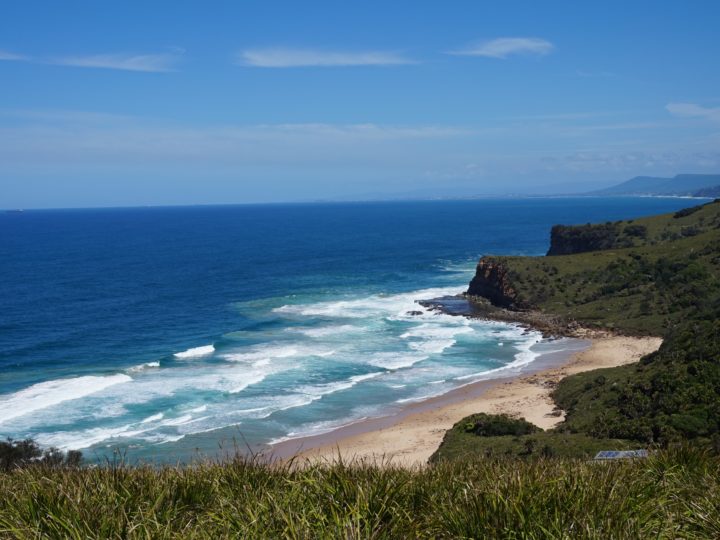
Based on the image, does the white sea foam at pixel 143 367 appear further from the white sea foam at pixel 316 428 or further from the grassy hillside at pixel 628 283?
the grassy hillside at pixel 628 283

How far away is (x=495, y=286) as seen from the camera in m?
70.6

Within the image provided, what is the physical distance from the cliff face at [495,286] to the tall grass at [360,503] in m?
57.5

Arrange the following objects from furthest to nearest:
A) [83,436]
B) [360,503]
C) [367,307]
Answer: [367,307]
[83,436]
[360,503]

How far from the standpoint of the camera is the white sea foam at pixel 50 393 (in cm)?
3788

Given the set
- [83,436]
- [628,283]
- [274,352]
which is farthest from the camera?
[628,283]

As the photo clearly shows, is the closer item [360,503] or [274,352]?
[360,503]

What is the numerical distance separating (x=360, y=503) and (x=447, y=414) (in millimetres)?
29720

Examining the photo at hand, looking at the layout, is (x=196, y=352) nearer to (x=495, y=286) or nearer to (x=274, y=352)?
(x=274, y=352)

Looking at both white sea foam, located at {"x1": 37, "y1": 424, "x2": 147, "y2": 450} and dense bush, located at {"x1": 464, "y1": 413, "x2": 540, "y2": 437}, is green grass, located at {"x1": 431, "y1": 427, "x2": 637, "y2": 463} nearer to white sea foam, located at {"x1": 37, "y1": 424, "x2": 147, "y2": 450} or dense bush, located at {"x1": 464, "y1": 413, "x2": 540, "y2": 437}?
dense bush, located at {"x1": 464, "y1": 413, "x2": 540, "y2": 437}

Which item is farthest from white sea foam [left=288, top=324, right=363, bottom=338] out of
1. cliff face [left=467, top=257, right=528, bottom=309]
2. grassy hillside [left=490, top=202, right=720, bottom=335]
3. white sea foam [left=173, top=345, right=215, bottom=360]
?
grassy hillside [left=490, top=202, right=720, bottom=335]

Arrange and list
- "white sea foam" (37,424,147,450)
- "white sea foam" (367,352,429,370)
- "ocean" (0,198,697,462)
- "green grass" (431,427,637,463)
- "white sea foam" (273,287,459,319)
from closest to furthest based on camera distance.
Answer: "green grass" (431,427,637,463), "white sea foam" (37,424,147,450), "ocean" (0,198,697,462), "white sea foam" (367,352,429,370), "white sea foam" (273,287,459,319)

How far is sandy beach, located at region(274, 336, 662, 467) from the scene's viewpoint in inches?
1240

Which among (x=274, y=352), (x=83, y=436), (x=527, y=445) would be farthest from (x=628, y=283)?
(x=83, y=436)

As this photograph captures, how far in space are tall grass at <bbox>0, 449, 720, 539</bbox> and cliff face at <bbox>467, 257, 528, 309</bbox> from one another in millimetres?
57549
